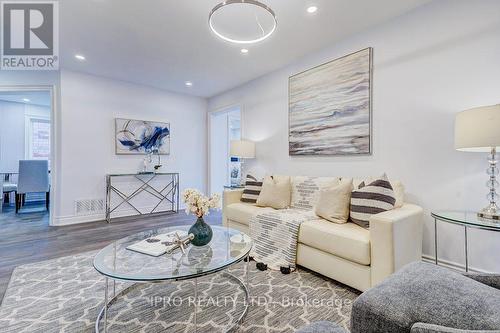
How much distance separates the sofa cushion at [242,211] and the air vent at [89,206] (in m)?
2.51

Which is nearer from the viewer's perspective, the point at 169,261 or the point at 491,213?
the point at 169,261

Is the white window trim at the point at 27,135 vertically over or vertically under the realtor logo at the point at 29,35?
under

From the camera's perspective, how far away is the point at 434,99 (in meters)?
2.26

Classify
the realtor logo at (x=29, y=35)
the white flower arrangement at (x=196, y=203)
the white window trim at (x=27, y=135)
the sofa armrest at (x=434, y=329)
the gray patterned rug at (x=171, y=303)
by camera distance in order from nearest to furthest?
the sofa armrest at (x=434, y=329)
the gray patterned rug at (x=171, y=303)
the white flower arrangement at (x=196, y=203)
the realtor logo at (x=29, y=35)
the white window trim at (x=27, y=135)

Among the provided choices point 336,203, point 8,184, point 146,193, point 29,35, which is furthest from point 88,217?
point 336,203

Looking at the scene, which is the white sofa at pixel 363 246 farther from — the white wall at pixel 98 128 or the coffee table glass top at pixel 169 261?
the white wall at pixel 98 128

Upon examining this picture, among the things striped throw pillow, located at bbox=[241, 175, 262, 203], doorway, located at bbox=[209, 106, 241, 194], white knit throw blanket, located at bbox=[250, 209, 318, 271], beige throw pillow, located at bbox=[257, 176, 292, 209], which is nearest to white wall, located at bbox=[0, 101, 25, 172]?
doorway, located at bbox=[209, 106, 241, 194]

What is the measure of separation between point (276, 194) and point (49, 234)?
10.8 ft

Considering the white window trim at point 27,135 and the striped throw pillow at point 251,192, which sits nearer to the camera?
the striped throw pillow at point 251,192

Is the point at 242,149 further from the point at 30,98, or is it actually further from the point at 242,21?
the point at 30,98

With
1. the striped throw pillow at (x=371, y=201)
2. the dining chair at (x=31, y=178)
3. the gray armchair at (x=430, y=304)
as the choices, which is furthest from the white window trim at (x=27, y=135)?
the gray armchair at (x=430, y=304)

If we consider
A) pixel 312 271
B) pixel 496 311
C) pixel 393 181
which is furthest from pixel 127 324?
pixel 393 181

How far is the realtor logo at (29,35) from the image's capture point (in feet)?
7.91

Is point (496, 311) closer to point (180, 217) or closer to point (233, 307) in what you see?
point (233, 307)
